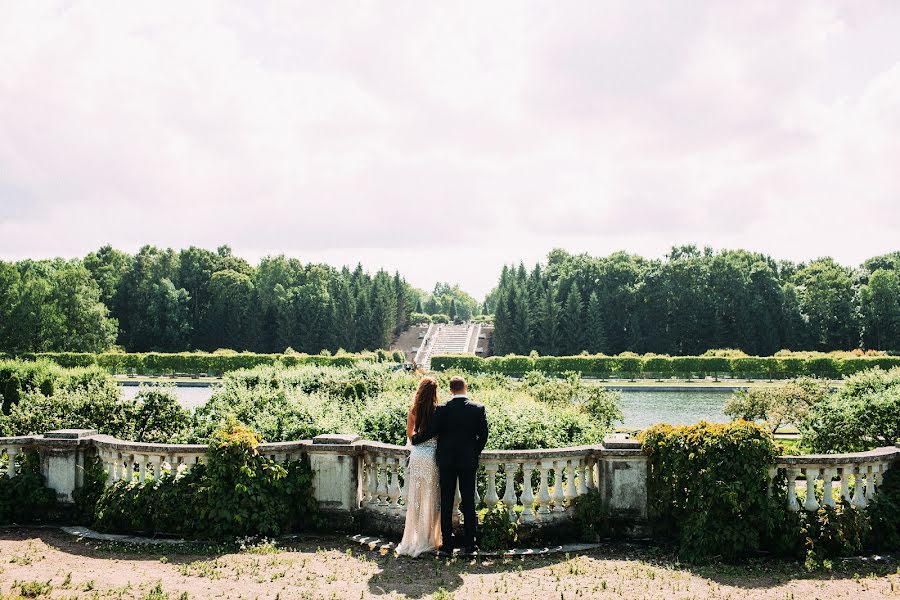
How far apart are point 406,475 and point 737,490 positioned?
11.6 ft

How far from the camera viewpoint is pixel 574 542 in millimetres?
8547

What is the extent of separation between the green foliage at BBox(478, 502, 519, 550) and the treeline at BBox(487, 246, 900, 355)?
2944 inches

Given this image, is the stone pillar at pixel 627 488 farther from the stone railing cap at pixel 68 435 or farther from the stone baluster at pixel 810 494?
the stone railing cap at pixel 68 435

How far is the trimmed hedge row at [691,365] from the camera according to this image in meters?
50.0

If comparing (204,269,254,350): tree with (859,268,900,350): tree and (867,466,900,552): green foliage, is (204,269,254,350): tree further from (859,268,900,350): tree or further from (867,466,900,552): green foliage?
(867,466,900,552): green foliage

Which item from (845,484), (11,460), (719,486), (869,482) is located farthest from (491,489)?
(11,460)

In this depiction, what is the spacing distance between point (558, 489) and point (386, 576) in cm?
227

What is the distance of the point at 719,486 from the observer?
796cm

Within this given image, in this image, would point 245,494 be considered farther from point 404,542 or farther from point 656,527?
point 656,527

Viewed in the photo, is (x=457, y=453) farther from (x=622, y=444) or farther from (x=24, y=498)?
(x=24, y=498)

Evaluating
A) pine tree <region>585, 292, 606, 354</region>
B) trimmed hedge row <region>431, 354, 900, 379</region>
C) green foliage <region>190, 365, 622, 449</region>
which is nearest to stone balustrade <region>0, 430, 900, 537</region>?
green foliage <region>190, 365, 622, 449</region>

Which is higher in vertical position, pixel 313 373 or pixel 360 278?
pixel 360 278

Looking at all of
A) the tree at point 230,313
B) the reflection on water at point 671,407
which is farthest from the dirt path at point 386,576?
the tree at point 230,313

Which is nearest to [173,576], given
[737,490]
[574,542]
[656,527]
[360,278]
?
[574,542]
